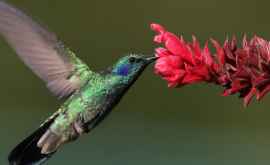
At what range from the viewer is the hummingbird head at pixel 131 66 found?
→ 2.15 meters

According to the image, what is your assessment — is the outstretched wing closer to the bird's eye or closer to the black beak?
the bird's eye

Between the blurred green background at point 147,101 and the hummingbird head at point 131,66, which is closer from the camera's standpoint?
the hummingbird head at point 131,66

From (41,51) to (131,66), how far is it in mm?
333

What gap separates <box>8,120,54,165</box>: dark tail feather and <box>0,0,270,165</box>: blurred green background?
Result: 201 cm

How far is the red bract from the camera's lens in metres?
1.70

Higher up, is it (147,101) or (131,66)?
(131,66)

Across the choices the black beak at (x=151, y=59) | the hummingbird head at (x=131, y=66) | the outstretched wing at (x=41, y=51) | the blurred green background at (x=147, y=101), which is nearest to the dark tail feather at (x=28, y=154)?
the outstretched wing at (x=41, y=51)

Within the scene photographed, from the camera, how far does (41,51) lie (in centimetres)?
234

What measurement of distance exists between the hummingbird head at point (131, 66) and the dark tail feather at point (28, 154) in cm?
33

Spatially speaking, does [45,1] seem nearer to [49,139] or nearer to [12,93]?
[12,93]

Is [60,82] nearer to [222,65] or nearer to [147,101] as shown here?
[222,65]

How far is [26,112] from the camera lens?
14.1 feet

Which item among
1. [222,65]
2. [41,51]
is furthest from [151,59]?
[41,51]

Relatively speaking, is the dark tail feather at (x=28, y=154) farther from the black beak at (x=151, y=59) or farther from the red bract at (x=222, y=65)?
the red bract at (x=222, y=65)
